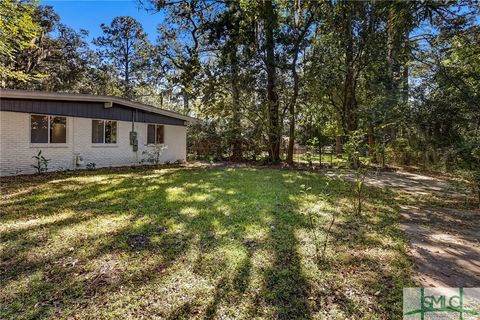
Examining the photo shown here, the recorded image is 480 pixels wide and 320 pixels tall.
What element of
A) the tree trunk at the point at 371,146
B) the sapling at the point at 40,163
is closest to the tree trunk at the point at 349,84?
the tree trunk at the point at 371,146

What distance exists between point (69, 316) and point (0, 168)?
27.9 ft

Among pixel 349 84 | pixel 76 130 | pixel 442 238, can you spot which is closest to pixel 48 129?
pixel 76 130

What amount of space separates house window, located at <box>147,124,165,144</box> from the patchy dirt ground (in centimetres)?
1057

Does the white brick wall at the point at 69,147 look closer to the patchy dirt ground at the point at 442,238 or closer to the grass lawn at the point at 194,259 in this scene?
the grass lawn at the point at 194,259

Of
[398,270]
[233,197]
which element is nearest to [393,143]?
[233,197]

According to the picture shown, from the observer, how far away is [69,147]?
975 centimetres

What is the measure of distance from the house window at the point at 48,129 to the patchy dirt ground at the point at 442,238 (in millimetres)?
10594

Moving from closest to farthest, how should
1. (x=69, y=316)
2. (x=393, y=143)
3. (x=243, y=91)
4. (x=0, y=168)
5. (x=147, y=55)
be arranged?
(x=69, y=316) < (x=0, y=168) < (x=393, y=143) < (x=243, y=91) < (x=147, y=55)

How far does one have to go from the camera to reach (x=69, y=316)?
2.18 meters

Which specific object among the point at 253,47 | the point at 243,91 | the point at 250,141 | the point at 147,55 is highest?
the point at 147,55

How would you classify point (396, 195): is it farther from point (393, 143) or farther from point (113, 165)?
point (113, 165)

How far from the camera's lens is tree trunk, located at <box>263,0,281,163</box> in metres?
12.0

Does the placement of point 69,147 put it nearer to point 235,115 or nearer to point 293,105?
point 235,115

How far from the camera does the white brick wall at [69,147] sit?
8312 mm
